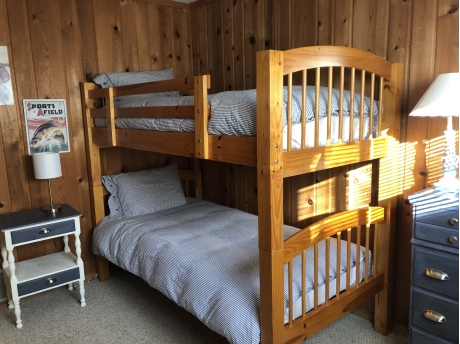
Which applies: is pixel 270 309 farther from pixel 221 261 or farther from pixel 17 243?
pixel 17 243

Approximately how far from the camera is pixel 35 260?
2.74m

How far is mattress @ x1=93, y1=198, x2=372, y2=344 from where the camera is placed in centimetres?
170

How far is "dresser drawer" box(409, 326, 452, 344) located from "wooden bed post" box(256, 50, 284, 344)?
2.25 feet

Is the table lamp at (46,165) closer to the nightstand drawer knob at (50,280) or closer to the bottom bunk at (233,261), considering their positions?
the bottom bunk at (233,261)

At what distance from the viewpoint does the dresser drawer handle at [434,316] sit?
171cm

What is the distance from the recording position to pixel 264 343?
1624 millimetres

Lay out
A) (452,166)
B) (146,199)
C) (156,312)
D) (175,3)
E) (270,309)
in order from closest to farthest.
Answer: (270,309) → (452,166) → (156,312) → (146,199) → (175,3)

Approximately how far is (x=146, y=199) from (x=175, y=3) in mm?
1692

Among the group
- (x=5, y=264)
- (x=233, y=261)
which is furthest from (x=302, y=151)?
(x=5, y=264)

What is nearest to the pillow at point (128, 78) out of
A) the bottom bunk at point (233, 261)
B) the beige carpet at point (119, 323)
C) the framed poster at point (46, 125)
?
the framed poster at point (46, 125)

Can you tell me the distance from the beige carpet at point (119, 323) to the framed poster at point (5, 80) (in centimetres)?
144

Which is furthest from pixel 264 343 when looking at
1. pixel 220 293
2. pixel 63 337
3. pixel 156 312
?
pixel 63 337

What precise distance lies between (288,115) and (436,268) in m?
0.96

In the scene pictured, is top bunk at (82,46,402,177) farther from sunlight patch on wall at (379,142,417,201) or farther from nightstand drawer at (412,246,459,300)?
nightstand drawer at (412,246,459,300)
